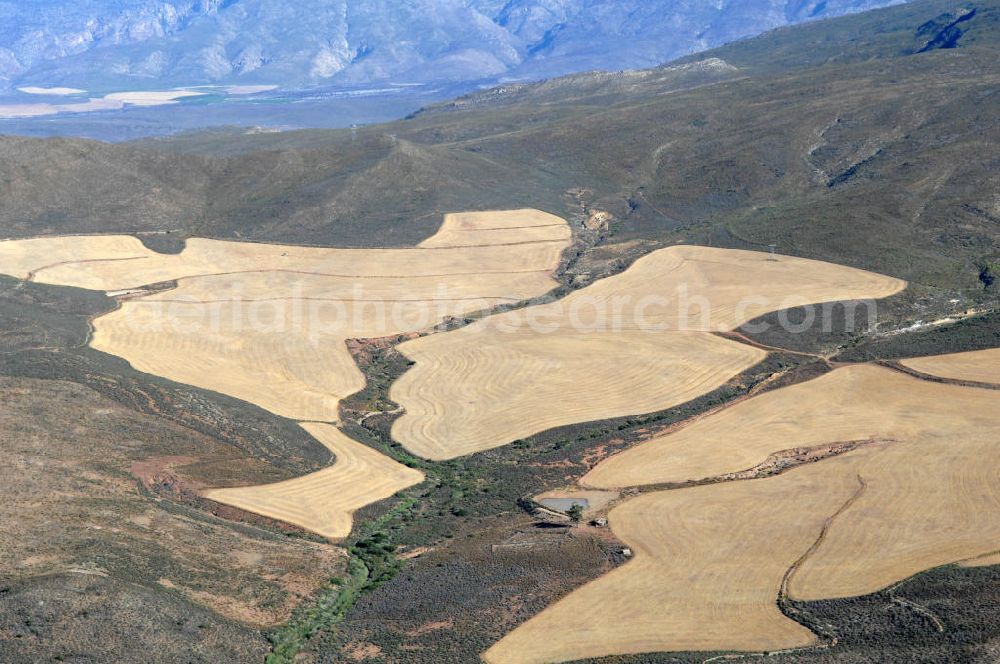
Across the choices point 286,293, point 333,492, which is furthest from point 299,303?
point 333,492

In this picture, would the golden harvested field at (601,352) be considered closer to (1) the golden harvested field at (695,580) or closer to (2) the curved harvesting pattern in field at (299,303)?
(2) the curved harvesting pattern in field at (299,303)

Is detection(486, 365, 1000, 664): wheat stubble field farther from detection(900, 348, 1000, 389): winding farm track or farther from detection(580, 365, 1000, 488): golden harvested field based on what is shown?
detection(900, 348, 1000, 389): winding farm track

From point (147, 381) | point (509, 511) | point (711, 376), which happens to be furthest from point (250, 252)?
point (509, 511)

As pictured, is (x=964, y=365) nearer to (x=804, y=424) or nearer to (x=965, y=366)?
(x=965, y=366)

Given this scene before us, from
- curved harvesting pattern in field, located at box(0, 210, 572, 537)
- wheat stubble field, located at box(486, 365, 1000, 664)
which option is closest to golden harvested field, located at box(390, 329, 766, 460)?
curved harvesting pattern in field, located at box(0, 210, 572, 537)

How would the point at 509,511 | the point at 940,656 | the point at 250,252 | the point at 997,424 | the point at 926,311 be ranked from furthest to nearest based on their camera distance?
the point at 250,252, the point at 926,311, the point at 997,424, the point at 509,511, the point at 940,656

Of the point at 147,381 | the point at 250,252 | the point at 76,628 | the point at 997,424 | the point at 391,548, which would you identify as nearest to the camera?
the point at 76,628

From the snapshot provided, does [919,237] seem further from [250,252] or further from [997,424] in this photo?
[250,252]
